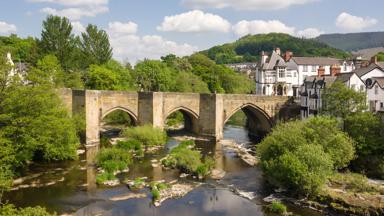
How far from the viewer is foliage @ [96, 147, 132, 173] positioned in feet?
123

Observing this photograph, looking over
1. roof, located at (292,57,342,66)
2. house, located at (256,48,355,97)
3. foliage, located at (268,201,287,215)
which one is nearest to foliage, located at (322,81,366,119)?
foliage, located at (268,201,287,215)

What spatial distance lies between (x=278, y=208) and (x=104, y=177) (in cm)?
1537

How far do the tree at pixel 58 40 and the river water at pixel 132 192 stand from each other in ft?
119

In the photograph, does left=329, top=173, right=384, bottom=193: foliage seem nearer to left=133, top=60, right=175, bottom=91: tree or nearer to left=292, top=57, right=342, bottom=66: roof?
left=292, top=57, right=342, bottom=66: roof

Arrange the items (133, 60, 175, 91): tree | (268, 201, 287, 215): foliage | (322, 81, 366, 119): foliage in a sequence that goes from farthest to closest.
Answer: (133, 60, 175, 91): tree → (322, 81, 366, 119): foliage → (268, 201, 287, 215): foliage

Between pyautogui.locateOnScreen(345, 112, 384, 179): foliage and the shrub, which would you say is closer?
the shrub

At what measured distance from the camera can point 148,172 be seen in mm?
38219

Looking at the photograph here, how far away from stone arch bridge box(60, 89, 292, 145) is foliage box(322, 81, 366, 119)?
17518 millimetres

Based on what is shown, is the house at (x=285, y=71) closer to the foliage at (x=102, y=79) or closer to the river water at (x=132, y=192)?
the foliage at (x=102, y=79)

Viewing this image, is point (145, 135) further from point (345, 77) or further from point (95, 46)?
point (95, 46)

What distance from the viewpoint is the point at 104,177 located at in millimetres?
34750

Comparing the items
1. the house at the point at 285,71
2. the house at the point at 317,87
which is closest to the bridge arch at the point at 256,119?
the house at the point at 317,87

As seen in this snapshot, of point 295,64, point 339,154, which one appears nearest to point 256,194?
point 339,154

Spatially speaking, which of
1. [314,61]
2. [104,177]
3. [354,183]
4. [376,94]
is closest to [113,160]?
[104,177]
